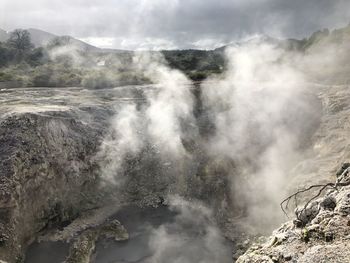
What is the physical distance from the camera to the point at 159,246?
58.2 feet

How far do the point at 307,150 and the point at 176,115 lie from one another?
28.5 ft

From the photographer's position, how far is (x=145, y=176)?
75.8 ft

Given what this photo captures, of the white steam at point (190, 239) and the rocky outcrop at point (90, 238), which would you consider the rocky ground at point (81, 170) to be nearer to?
the rocky outcrop at point (90, 238)

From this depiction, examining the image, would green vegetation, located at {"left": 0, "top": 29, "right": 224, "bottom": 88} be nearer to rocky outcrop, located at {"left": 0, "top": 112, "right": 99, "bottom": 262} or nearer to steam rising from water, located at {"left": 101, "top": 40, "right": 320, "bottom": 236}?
steam rising from water, located at {"left": 101, "top": 40, "right": 320, "bottom": 236}

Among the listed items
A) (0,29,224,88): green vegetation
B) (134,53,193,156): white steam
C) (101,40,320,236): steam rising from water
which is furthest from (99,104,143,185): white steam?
(0,29,224,88): green vegetation

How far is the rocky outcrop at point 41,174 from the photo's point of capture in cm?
1705

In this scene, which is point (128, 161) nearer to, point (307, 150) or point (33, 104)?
point (33, 104)

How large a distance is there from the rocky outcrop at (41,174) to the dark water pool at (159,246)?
1306mm

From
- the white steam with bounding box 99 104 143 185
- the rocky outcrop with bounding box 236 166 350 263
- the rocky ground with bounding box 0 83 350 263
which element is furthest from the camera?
the white steam with bounding box 99 104 143 185

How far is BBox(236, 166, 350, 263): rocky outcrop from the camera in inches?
A: 229

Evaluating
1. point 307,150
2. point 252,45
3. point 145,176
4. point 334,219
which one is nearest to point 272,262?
point 334,219

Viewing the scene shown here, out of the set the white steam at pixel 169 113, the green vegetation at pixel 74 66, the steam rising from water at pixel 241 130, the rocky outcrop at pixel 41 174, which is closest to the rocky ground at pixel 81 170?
the rocky outcrop at pixel 41 174

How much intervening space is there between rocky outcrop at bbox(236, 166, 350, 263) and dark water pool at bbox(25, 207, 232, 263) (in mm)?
9654

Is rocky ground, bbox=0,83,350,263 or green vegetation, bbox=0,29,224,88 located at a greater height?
green vegetation, bbox=0,29,224,88
